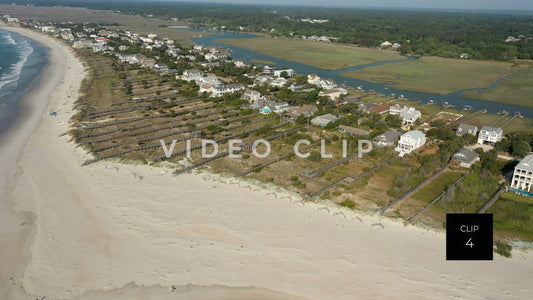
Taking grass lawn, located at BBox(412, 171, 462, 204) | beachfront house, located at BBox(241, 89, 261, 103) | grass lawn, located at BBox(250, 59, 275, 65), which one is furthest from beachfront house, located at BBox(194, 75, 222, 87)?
grass lawn, located at BBox(412, 171, 462, 204)

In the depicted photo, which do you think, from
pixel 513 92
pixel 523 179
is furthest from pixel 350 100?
pixel 513 92

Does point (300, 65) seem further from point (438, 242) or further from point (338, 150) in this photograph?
point (438, 242)

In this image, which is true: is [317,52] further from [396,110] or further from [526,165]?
[526,165]

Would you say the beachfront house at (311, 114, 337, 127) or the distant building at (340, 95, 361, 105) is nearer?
the beachfront house at (311, 114, 337, 127)

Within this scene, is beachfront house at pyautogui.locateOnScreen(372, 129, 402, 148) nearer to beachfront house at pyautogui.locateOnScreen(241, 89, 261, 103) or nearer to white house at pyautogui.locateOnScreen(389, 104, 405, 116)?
white house at pyautogui.locateOnScreen(389, 104, 405, 116)

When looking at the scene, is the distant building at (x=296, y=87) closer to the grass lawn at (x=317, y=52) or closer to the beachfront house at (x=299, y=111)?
the beachfront house at (x=299, y=111)

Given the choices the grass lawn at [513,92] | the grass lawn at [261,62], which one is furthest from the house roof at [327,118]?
the grass lawn at [261,62]
